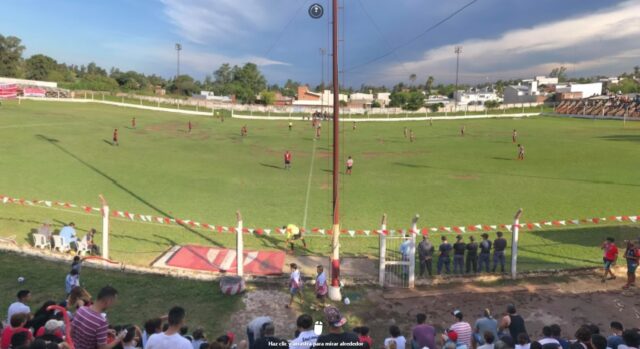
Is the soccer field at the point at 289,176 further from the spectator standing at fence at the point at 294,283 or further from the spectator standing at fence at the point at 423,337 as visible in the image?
the spectator standing at fence at the point at 423,337

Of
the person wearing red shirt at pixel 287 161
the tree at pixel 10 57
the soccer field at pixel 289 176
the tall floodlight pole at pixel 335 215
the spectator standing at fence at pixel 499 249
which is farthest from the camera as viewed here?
the tree at pixel 10 57

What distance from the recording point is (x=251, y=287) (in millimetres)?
11508

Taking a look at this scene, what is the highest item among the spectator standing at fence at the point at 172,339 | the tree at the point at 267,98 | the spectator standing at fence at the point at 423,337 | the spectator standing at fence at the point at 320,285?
the tree at the point at 267,98

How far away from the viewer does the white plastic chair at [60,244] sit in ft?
45.8

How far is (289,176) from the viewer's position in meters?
29.4

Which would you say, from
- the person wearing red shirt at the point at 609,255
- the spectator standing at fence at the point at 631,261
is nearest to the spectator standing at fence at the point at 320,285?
the person wearing red shirt at the point at 609,255

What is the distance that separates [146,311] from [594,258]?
14211mm

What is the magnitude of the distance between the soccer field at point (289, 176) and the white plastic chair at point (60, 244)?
5.10 feet

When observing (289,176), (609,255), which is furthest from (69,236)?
(609,255)

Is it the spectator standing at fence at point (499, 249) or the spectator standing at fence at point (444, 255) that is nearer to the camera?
the spectator standing at fence at point (444, 255)

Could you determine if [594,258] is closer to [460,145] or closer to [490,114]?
[460,145]

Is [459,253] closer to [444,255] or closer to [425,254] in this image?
[444,255]

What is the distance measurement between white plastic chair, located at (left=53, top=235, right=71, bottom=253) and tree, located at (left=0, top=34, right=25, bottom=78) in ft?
350

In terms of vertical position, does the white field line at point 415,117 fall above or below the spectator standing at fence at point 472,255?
above
